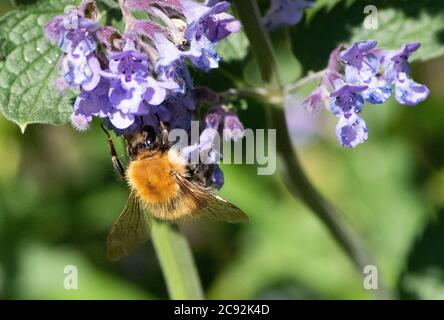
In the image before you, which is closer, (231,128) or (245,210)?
(231,128)

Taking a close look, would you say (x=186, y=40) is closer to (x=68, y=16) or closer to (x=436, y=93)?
(x=68, y=16)

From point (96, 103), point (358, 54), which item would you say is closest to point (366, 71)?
point (358, 54)

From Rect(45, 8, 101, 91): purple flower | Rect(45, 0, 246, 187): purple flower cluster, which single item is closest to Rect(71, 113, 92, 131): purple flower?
Rect(45, 0, 246, 187): purple flower cluster

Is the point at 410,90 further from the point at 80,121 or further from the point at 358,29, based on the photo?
the point at 80,121

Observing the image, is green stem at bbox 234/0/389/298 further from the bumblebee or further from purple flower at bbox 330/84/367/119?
the bumblebee

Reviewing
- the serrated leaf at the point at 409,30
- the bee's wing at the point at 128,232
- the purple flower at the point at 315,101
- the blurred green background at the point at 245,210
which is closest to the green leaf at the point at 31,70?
the bee's wing at the point at 128,232

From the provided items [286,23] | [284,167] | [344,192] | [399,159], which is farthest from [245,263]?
[286,23]
